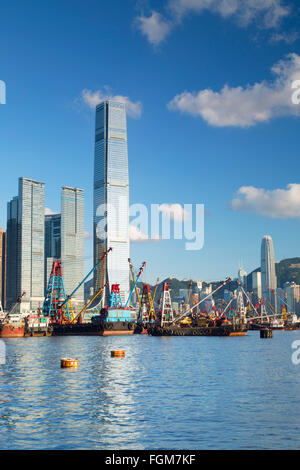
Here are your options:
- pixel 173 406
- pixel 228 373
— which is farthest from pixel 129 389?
pixel 228 373

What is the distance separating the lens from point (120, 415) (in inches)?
1745

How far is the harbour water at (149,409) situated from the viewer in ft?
116

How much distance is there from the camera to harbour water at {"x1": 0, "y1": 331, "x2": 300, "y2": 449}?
35.5m

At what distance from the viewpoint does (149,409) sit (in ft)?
153
